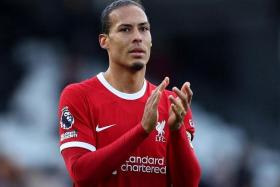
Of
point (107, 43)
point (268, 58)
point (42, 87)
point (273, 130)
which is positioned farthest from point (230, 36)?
point (107, 43)

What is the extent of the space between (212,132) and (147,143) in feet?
24.3

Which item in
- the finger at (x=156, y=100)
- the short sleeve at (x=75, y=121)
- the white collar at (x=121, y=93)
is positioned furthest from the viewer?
the white collar at (x=121, y=93)

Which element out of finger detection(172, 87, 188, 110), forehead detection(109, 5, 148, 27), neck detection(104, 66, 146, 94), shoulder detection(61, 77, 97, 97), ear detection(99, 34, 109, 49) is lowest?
finger detection(172, 87, 188, 110)

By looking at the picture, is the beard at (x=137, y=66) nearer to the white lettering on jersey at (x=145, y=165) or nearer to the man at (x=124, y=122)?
the man at (x=124, y=122)

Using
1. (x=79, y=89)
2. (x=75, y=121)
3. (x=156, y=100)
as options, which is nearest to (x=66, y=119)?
(x=75, y=121)

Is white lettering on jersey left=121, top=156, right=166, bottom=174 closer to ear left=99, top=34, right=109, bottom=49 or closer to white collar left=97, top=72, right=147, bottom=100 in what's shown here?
white collar left=97, top=72, right=147, bottom=100

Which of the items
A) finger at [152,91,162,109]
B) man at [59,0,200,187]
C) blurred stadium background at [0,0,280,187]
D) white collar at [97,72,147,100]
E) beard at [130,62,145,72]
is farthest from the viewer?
blurred stadium background at [0,0,280,187]

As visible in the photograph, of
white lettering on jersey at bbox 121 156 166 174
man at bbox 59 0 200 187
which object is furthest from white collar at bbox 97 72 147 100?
white lettering on jersey at bbox 121 156 166 174

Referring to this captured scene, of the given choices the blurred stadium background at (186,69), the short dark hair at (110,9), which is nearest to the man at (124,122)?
the short dark hair at (110,9)

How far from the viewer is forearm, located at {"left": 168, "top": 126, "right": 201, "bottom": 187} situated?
18.0 ft

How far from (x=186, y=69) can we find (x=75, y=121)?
28.2 feet

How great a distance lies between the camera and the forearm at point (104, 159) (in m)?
5.23

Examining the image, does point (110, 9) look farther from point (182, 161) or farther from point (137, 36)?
point (182, 161)

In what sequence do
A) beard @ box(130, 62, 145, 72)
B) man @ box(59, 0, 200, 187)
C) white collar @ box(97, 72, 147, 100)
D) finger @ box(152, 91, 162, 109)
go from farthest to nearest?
1. white collar @ box(97, 72, 147, 100)
2. beard @ box(130, 62, 145, 72)
3. man @ box(59, 0, 200, 187)
4. finger @ box(152, 91, 162, 109)
